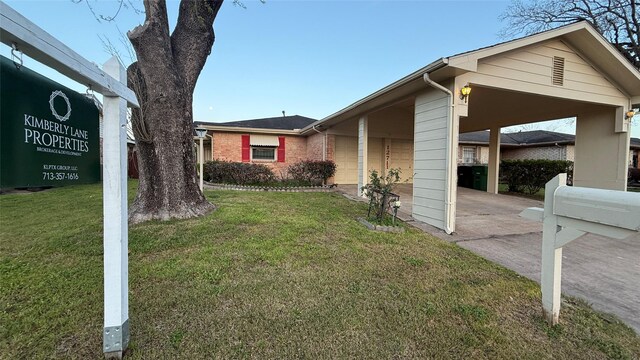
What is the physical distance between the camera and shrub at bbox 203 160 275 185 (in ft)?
36.2

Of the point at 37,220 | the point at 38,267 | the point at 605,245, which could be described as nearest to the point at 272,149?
the point at 37,220

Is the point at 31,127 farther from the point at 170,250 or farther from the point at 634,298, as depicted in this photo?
the point at 634,298

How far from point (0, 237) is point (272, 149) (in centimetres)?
1013

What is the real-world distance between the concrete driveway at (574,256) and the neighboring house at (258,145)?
7.97 m

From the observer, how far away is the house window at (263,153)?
13.5m

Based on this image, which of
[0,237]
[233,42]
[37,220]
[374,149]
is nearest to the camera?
[0,237]

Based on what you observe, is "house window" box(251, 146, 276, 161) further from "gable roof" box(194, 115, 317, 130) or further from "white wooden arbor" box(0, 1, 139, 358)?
"white wooden arbor" box(0, 1, 139, 358)

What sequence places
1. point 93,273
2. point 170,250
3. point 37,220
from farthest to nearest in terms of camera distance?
point 37,220 → point 170,250 → point 93,273

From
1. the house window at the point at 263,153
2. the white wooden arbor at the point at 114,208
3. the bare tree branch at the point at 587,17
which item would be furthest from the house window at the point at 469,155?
the white wooden arbor at the point at 114,208

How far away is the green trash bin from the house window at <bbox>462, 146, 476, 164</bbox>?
9.69 meters

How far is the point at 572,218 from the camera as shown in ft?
6.59

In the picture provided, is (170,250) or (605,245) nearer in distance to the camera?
(170,250)

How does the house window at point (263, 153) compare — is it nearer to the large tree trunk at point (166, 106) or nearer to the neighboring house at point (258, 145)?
the neighboring house at point (258, 145)

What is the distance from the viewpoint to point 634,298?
2.76m
